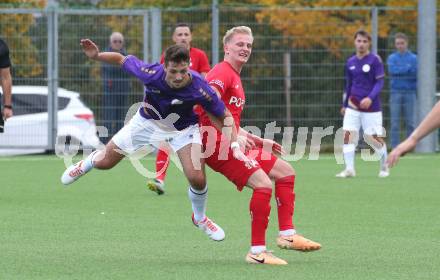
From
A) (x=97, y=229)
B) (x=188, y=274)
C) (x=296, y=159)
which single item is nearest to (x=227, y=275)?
(x=188, y=274)

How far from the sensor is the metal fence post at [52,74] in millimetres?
23016

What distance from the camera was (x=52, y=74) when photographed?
23.1 meters

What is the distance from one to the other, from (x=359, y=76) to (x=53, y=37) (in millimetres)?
7370

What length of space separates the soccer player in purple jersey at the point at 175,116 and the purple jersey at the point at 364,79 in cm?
792

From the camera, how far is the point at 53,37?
23.1 m

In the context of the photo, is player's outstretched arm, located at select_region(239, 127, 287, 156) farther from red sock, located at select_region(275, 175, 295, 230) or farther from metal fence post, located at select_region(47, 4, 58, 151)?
metal fence post, located at select_region(47, 4, 58, 151)

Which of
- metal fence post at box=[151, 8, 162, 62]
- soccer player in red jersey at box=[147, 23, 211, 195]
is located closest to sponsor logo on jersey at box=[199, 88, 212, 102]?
soccer player in red jersey at box=[147, 23, 211, 195]

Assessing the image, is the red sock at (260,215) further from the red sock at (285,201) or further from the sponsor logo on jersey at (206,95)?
the sponsor logo on jersey at (206,95)

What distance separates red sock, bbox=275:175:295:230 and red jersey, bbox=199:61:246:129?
57cm

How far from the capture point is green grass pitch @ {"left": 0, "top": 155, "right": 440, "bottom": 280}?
8492 millimetres

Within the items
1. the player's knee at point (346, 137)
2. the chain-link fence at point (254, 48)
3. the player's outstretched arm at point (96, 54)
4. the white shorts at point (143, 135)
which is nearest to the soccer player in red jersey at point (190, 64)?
the player's knee at point (346, 137)

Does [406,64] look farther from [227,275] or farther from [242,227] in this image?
[227,275]

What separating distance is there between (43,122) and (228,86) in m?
14.4

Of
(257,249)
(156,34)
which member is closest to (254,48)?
(156,34)
